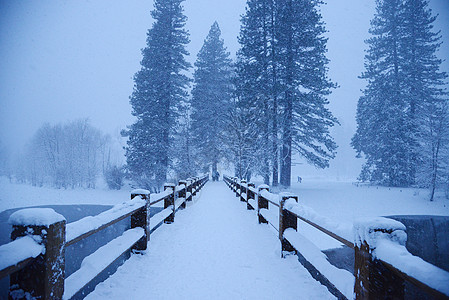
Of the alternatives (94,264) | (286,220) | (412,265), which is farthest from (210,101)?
(412,265)

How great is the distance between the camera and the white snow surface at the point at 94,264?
211cm

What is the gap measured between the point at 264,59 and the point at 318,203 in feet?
41.6

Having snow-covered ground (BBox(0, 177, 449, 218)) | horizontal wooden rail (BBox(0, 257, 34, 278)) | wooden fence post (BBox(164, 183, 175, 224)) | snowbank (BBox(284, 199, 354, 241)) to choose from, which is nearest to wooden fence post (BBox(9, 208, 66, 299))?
horizontal wooden rail (BBox(0, 257, 34, 278))

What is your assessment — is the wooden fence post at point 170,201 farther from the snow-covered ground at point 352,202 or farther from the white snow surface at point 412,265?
the snow-covered ground at point 352,202

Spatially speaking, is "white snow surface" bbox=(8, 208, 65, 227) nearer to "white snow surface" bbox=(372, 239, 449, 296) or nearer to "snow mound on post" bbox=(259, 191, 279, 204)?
"white snow surface" bbox=(372, 239, 449, 296)

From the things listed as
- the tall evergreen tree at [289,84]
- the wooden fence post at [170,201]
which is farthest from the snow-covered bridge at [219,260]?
the tall evergreen tree at [289,84]

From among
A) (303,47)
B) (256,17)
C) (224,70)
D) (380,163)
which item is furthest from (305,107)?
(224,70)

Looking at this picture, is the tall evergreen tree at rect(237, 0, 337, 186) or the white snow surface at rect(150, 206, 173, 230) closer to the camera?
the white snow surface at rect(150, 206, 173, 230)

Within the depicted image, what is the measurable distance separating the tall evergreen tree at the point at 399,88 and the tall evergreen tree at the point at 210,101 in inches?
702

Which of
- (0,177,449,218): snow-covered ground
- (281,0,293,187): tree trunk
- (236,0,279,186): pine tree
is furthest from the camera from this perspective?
(236,0,279,186): pine tree

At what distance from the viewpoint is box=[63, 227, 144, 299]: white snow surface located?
2105 mm

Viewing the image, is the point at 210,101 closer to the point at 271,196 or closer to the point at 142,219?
the point at 271,196

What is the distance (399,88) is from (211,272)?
92.6ft

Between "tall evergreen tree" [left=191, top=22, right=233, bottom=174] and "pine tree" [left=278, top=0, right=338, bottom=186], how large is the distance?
42.6 feet
